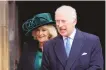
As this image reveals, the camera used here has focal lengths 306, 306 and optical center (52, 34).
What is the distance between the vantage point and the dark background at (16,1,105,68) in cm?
307

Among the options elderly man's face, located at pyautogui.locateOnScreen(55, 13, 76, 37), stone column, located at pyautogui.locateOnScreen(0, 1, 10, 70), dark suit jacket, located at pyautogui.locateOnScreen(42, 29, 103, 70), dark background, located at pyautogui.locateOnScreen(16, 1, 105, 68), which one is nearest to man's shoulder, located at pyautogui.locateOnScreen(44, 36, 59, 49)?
dark suit jacket, located at pyautogui.locateOnScreen(42, 29, 103, 70)

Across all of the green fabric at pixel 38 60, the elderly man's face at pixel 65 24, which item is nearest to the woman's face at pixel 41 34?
the green fabric at pixel 38 60

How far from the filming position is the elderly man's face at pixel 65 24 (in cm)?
272

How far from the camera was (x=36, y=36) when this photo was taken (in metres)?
3.06

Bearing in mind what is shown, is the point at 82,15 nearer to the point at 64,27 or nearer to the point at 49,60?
the point at 64,27

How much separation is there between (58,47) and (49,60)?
0.48ft

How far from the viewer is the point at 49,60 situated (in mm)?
2754

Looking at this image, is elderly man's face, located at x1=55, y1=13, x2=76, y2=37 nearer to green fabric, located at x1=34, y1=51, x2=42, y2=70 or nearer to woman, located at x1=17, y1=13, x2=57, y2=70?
woman, located at x1=17, y1=13, x2=57, y2=70

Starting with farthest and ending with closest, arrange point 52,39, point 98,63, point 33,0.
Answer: point 33,0, point 52,39, point 98,63

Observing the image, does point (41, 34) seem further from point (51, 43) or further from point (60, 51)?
point (60, 51)

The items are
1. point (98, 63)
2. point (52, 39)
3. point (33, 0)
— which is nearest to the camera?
point (98, 63)

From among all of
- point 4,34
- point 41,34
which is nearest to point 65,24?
point 41,34

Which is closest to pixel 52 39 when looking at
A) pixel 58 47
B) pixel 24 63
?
pixel 58 47

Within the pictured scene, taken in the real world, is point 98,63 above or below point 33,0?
below
